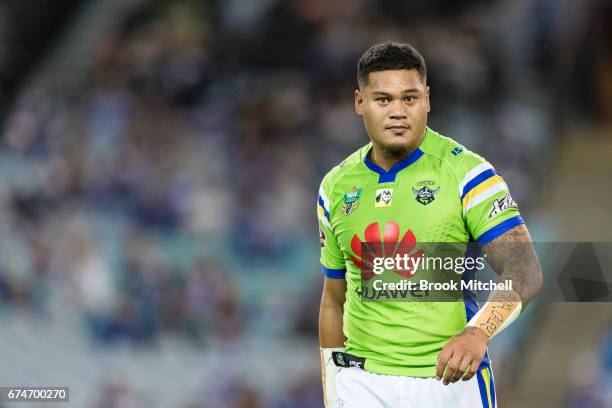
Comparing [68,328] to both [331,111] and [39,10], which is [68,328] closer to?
[331,111]

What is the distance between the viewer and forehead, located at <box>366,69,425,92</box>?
181 inches

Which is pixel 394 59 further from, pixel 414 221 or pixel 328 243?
pixel 328 243

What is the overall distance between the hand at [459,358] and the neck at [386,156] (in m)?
1.03

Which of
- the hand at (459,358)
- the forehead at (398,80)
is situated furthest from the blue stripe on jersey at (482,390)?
the forehead at (398,80)

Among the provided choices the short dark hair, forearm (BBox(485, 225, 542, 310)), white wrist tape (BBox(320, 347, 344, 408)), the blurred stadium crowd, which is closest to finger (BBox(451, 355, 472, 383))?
forearm (BBox(485, 225, 542, 310))

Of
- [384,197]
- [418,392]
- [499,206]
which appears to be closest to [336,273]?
[384,197]

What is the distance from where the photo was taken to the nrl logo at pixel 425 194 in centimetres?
462

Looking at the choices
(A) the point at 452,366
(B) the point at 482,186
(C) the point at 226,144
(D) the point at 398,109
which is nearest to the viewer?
(A) the point at 452,366

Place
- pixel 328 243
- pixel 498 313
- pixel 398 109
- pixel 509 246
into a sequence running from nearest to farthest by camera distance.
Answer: pixel 498 313, pixel 509 246, pixel 398 109, pixel 328 243

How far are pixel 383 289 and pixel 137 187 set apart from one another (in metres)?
9.34

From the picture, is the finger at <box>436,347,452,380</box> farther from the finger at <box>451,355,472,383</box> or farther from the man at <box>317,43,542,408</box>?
the man at <box>317,43,542,408</box>

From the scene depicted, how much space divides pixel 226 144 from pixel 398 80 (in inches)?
375

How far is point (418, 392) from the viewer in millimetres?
4637

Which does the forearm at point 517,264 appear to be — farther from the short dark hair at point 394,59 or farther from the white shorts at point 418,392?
the short dark hair at point 394,59
